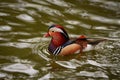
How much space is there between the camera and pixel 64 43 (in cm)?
862

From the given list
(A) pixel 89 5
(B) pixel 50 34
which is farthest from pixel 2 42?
(A) pixel 89 5

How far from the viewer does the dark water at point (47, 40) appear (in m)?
7.62

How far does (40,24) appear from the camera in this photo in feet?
33.2

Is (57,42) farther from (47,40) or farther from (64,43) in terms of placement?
(47,40)

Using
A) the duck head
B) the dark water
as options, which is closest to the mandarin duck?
the duck head

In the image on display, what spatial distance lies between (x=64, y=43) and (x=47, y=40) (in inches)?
35.0

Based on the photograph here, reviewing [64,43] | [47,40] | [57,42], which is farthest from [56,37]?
[47,40]

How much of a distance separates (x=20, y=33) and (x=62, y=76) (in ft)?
8.31

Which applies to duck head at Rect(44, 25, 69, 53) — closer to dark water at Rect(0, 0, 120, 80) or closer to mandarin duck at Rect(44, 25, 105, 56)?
mandarin duck at Rect(44, 25, 105, 56)

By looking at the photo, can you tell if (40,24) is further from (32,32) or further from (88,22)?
(88,22)

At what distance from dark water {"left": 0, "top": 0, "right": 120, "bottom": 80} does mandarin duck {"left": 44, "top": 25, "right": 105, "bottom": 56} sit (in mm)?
141

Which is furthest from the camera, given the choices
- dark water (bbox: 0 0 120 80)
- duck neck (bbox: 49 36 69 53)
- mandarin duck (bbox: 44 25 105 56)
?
duck neck (bbox: 49 36 69 53)

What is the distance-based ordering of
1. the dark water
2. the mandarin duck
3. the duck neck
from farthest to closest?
the duck neck → the mandarin duck → the dark water

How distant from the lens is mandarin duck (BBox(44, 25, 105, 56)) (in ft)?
27.8
